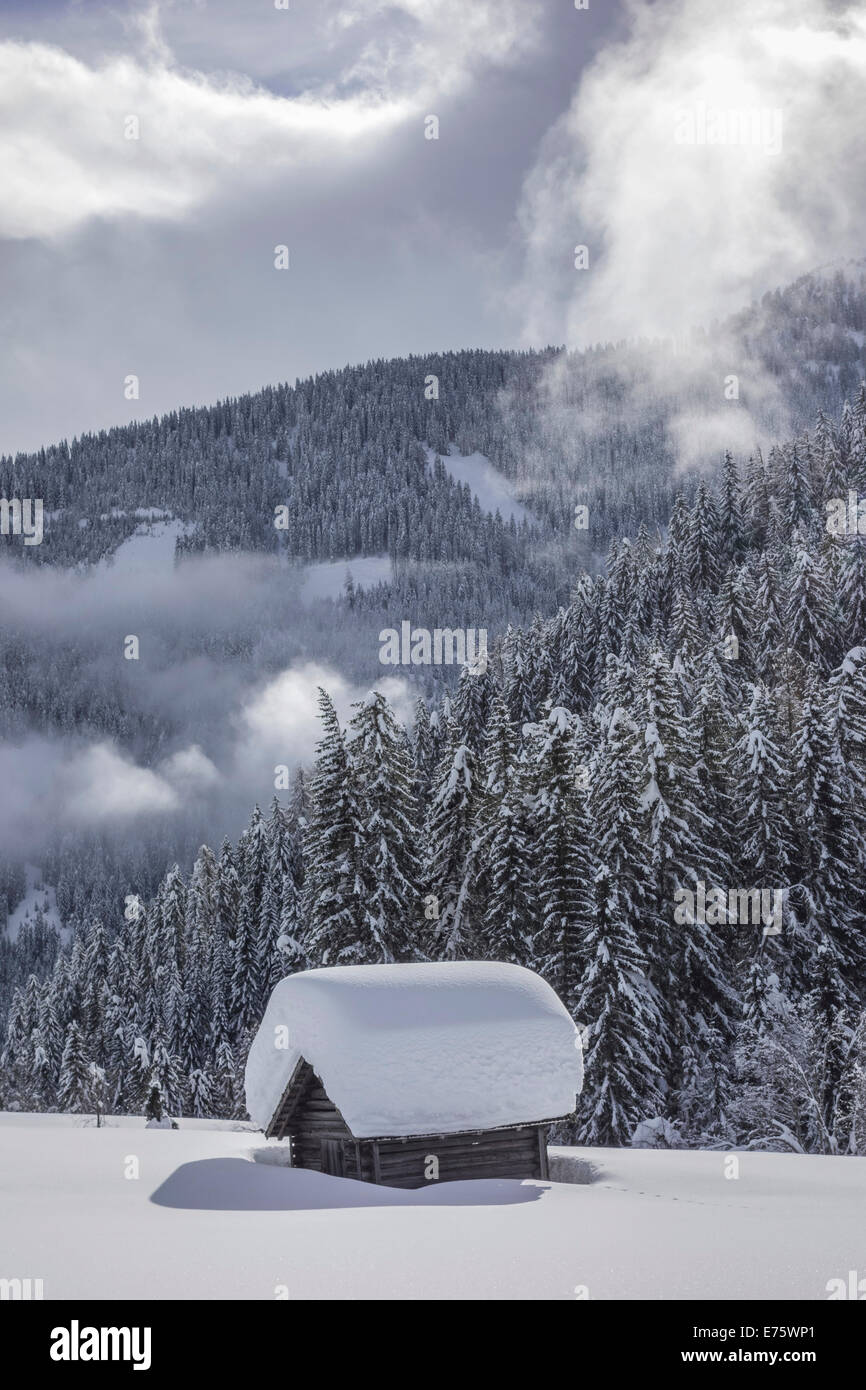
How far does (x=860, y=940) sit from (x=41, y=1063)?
67944 millimetres

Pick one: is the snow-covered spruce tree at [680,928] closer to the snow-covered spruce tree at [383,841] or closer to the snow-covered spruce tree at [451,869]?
the snow-covered spruce tree at [451,869]

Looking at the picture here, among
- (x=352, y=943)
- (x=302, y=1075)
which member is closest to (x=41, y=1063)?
(x=352, y=943)

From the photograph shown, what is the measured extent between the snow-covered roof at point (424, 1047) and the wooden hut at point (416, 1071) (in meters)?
0.03

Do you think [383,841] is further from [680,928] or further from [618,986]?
[680,928]

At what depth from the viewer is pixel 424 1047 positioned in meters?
20.9

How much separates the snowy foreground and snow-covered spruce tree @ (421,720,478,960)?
15398 millimetres

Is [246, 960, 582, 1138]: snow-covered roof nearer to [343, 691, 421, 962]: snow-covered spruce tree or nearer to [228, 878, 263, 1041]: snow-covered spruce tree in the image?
[343, 691, 421, 962]: snow-covered spruce tree

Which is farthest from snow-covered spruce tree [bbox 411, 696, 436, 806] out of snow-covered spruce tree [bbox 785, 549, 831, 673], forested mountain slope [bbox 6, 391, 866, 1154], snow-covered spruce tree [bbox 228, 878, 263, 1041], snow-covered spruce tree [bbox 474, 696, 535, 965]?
snow-covered spruce tree [bbox 474, 696, 535, 965]

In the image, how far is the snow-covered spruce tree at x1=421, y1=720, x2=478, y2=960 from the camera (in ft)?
126

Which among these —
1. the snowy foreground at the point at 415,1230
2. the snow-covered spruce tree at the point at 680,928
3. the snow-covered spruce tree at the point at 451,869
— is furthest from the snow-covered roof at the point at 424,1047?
the snow-covered spruce tree at the point at 451,869

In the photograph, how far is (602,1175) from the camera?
21875 millimetres

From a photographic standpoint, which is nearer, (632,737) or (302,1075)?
(302,1075)
